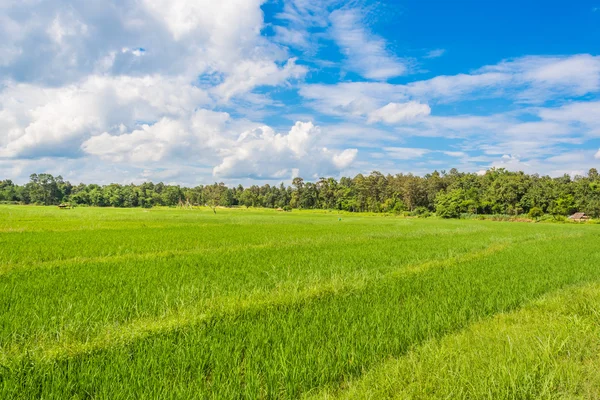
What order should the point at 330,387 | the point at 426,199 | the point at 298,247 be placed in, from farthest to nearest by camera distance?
the point at 426,199, the point at 298,247, the point at 330,387


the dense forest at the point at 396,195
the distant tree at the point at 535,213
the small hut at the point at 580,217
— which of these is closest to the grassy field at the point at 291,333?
the distant tree at the point at 535,213

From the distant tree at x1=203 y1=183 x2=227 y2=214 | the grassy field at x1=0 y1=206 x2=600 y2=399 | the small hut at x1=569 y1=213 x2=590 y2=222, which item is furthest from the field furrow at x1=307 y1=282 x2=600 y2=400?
the distant tree at x1=203 y1=183 x2=227 y2=214

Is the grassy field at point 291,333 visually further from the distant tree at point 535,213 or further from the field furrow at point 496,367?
the distant tree at point 535,213

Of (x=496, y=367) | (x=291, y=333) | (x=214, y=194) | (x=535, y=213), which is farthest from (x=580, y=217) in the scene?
(x=214, y=194)

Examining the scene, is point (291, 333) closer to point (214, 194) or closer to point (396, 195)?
point (396, 195)

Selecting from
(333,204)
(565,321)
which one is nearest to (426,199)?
(333,204)

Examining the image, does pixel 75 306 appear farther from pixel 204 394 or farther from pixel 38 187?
pixel 38 187

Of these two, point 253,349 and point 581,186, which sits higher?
point 581,186

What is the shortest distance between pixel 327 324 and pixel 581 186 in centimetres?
7293

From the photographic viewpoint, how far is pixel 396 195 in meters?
82.5

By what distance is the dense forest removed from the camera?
196 feet

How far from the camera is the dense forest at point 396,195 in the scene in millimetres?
59875

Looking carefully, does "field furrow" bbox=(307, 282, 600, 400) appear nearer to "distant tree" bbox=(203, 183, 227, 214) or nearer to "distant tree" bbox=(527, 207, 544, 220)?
"distant tree" bbox=(527, 207, 544, 220)

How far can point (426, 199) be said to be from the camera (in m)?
80.8
